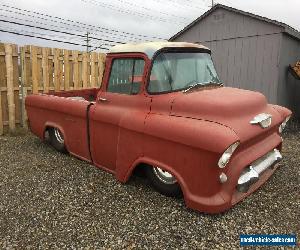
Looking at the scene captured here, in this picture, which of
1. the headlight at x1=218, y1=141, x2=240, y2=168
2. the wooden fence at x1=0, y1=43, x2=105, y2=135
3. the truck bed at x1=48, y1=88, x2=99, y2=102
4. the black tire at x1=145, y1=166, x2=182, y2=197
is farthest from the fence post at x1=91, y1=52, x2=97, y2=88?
the headlight at x1=218, y1=141, x2=240, y2=168

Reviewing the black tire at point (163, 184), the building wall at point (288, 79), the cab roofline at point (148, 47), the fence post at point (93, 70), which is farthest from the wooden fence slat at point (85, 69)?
the building wall at point (288, 79)

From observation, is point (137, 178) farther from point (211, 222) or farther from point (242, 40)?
point (242, 40)

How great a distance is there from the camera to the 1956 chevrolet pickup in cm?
341

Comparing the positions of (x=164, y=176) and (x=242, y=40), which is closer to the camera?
(x=164, y=176)

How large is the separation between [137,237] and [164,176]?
3.30 ft

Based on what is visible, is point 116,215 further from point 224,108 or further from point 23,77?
point 23,77

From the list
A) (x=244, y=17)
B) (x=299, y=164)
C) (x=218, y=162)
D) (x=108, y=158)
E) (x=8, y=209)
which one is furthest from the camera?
(x=244, y=17)

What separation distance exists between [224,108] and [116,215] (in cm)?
184

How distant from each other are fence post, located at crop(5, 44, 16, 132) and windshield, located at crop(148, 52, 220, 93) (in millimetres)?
4940

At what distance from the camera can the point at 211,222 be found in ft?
11.5

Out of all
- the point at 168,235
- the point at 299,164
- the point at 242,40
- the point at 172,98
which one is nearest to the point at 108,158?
Result: the point at 172,98

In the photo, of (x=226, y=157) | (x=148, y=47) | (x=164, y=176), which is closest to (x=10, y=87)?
(x=148, y=47)

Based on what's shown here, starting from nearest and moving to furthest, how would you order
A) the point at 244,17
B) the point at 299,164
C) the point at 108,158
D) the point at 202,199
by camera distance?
the point at 202,199
the point at 108,158
the point at 299,164
the point at 244,17

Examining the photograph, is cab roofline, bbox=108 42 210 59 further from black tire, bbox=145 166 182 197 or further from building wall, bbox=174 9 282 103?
building wall, bbox=174 9 282 103
